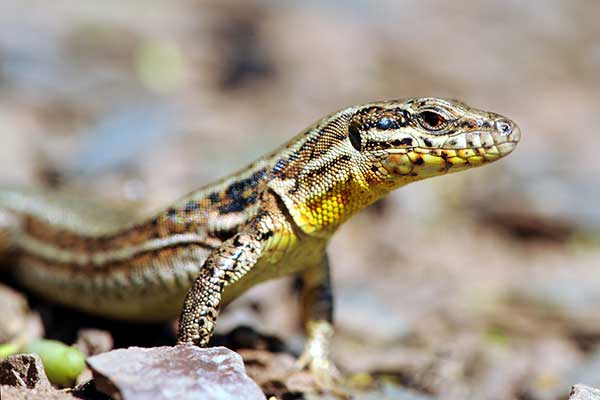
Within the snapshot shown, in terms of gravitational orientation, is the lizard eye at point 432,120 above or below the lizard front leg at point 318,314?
above

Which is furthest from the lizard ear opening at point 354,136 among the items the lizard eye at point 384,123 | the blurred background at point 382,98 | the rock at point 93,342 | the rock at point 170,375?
the rock at point 93,342

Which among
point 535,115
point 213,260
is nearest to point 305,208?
point 213,260

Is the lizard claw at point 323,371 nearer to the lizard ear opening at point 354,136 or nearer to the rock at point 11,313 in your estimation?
the lizard ear opening at point 354,136

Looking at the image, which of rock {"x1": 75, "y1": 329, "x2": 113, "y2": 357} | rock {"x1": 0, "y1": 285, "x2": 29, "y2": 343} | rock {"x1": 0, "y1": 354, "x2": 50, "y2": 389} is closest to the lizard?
rock {"x1": 75, "y1": 329, "x2": 113, "y2": 357}

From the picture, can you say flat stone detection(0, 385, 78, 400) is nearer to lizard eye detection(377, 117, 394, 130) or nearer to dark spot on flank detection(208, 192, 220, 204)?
dark spot on flank detection(208, 192, 220, 204)

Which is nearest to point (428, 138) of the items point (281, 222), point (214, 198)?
point (281, 222)

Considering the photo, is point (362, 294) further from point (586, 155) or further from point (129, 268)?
point (586, 155)
